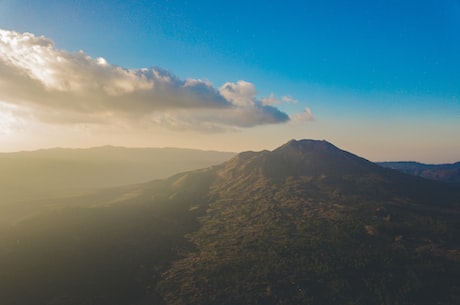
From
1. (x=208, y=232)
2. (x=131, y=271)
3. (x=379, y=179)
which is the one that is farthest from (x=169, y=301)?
(x=379, y=179)

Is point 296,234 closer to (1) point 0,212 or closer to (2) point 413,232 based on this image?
(2) point 413,232

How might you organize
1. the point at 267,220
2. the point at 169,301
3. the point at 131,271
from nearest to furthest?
the point at 169,301, the point at 131,271, the point at 267,220

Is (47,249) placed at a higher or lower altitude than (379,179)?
lower

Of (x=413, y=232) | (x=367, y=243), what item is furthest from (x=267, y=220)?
(x=413, y=232)

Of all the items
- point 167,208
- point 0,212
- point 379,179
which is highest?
point 379,179

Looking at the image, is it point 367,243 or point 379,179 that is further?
point 379,179

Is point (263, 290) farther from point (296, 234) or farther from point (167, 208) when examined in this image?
point (167, 208)

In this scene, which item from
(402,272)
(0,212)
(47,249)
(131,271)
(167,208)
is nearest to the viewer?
(402,272)
